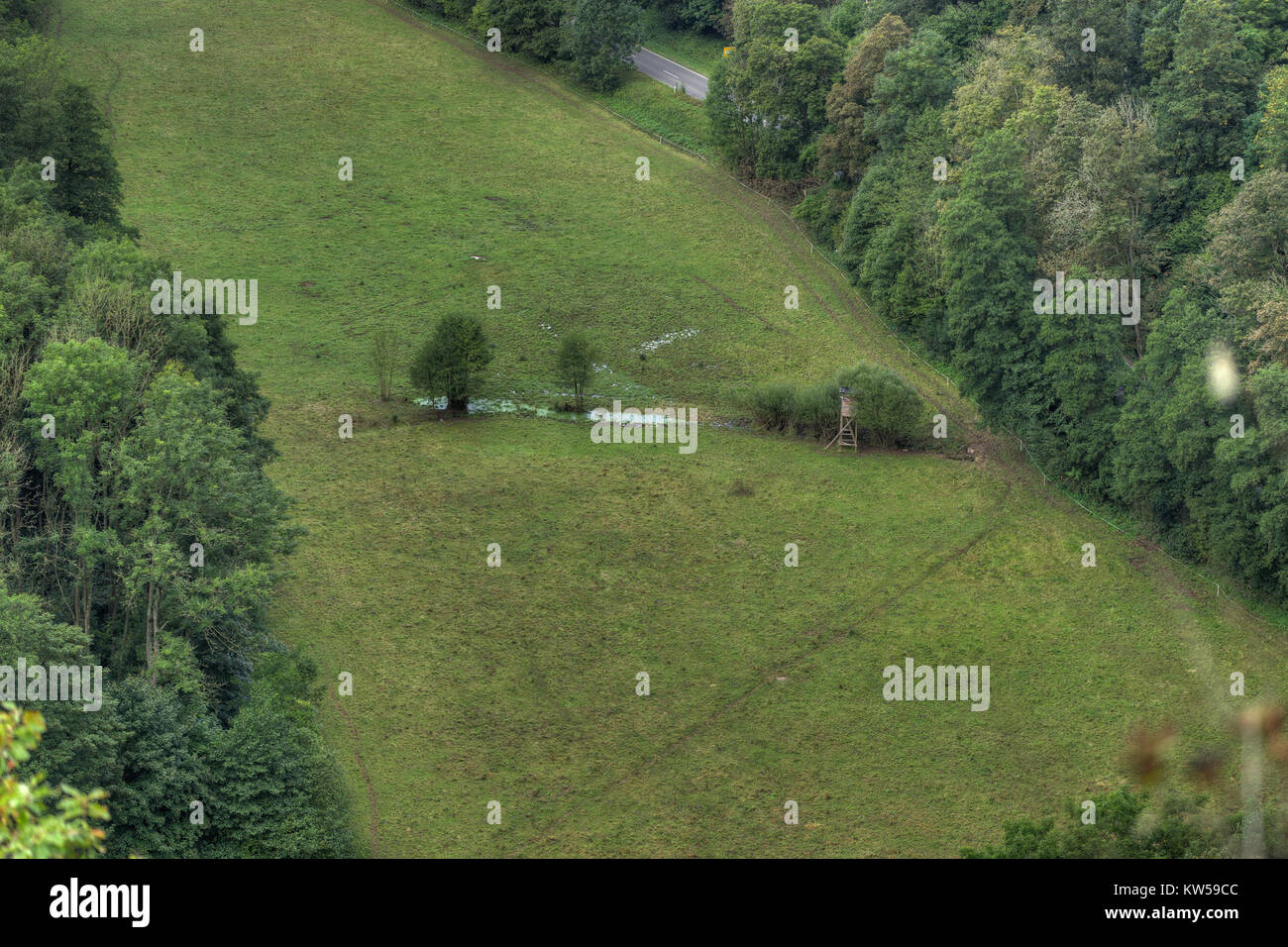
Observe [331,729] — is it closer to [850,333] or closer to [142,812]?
[142,812]

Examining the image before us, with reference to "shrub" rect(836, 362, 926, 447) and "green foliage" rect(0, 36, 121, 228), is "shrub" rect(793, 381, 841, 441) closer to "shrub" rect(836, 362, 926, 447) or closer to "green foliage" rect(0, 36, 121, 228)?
"shrub" rect(836, 362, 926, 447)

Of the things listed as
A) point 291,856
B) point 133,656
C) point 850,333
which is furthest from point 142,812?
point 850,333

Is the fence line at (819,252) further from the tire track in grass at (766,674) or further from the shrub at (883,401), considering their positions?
the shrub at (883,401)

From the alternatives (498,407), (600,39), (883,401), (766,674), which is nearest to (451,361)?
(498,407)

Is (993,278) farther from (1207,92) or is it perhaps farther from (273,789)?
(273,789)

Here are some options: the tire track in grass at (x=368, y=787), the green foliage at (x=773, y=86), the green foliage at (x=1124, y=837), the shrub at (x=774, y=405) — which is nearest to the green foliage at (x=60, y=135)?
the tire track in grass at (x=368, y=787)

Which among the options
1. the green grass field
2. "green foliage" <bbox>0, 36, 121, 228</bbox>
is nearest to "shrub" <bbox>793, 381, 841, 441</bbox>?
the green grass field
